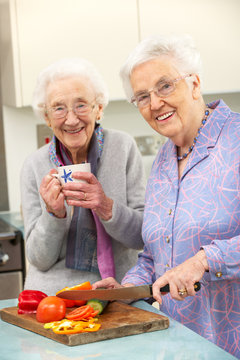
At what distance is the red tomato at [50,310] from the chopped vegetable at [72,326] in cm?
3

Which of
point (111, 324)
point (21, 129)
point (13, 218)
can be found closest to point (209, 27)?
point (21, 129)

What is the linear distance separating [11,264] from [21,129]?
896mm

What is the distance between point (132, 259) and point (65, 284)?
0.80ft

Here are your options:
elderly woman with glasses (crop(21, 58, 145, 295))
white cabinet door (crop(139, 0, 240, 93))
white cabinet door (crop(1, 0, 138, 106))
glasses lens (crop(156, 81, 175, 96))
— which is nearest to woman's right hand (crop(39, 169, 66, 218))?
elderly woman with glasses (crop(21, 58, 145, 295))

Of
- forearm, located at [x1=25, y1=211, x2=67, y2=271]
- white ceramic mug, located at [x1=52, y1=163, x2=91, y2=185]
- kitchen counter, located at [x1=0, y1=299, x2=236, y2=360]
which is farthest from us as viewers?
forearm, located at [x1=25, y1=211, x2=67, y2=271]

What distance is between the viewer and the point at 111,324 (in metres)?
1.29

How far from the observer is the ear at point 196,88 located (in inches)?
61.9

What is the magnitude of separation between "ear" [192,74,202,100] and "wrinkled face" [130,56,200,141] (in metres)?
0.01

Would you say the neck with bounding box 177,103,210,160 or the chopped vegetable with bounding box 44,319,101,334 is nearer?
the chopped vegetable with bounding box 44,319,101,334

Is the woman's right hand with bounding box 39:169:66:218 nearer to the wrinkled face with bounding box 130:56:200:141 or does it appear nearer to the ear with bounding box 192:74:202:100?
the wrinkled face with bounding box 130:56:200:141

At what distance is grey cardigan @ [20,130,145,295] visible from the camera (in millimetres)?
1793

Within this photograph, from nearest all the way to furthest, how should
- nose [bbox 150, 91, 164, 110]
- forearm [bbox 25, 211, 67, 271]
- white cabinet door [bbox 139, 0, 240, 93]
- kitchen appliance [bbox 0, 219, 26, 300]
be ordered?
nose [bbox 150, 91, 164, 110]
forearm [bbox 25, 211, 67, 271]
kitchen appliance [bbox 0, 219, 26, 300]
white cabinet door [bbox 139, 0, 240, 93]

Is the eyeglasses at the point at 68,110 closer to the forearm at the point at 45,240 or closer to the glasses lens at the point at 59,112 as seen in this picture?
the glasses lens at the point at 59,112

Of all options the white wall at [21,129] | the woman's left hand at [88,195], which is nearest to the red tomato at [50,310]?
the woman's left hand at [88,195]
